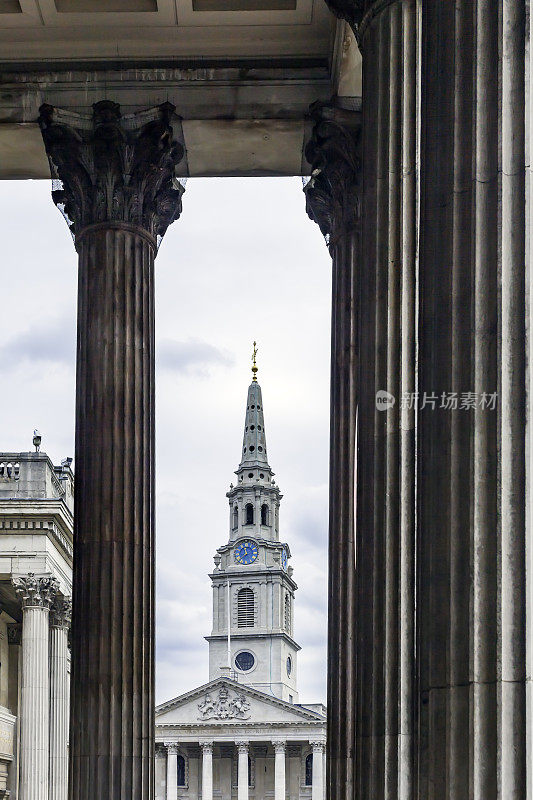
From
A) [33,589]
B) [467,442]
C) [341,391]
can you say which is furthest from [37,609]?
[467,442]

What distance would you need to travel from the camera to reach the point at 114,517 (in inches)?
1431

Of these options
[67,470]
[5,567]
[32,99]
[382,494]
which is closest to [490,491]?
[382,494]

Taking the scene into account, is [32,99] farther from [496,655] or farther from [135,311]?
[496,655]

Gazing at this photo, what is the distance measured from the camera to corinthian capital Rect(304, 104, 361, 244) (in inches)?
1475

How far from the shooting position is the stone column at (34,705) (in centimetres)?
9069

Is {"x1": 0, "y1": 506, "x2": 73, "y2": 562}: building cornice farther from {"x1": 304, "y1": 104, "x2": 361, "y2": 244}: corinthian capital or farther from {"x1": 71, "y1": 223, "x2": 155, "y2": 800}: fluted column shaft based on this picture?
{"x1": 304, "y1": 104, "x2": 361, "y2": 244}: corinthian capital

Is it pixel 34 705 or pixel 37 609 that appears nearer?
pixel 34 705

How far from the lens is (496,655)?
1780cm

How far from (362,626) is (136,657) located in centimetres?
1211

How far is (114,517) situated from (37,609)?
59753mm

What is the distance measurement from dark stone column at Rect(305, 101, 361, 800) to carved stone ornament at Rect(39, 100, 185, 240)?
3.75 metres

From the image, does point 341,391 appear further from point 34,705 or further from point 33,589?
point 33,589

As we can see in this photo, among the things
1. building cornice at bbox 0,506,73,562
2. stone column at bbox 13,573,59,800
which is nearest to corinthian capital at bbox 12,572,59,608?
stone column at bbox 13,573,59,800

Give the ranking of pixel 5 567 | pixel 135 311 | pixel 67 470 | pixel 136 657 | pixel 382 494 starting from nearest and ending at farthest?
pixel 382 494 < pixel 136 657 < pixel 135 311 < pixel 5 567 < pixel 67 470
